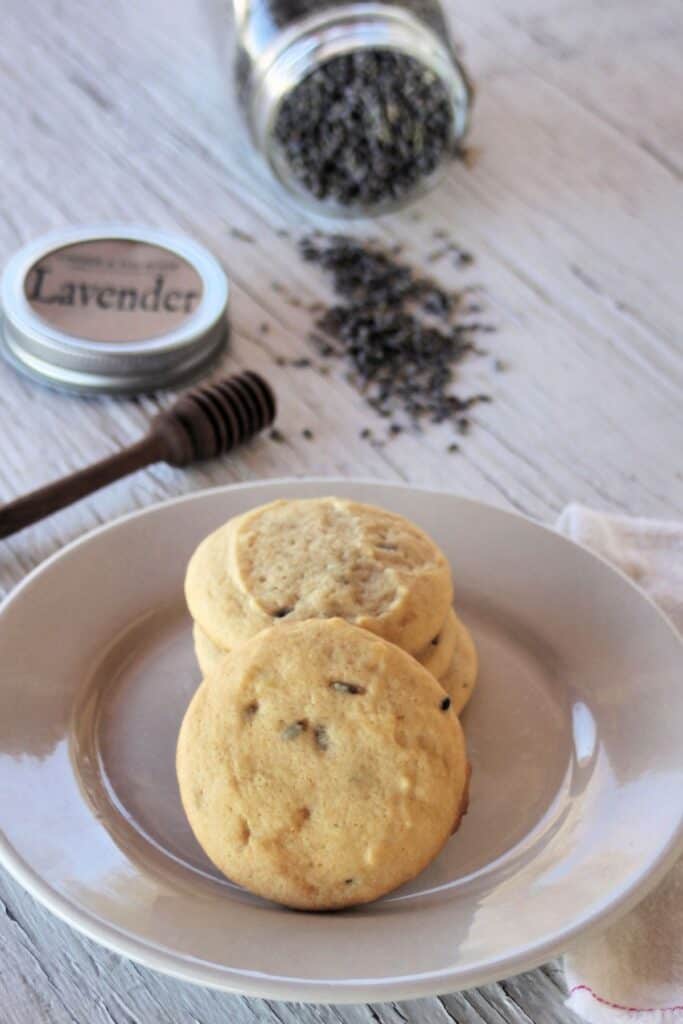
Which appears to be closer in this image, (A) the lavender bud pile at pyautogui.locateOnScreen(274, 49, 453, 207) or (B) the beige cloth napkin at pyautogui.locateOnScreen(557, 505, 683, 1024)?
(B) the beige cloth napkin at pyautogui.locateOnScreen(557, 505, 683, 1024)

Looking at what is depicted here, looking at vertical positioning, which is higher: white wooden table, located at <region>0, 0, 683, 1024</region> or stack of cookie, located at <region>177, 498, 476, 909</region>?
stack of cookie, located at <region>177, 498, 476, 909</region>

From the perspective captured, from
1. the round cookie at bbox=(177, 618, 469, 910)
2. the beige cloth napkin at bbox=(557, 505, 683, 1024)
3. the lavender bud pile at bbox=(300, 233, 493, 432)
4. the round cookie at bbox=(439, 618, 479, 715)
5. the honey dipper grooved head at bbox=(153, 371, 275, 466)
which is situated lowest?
the lavender bud pile at bbox=(300, 233, 493, 432)

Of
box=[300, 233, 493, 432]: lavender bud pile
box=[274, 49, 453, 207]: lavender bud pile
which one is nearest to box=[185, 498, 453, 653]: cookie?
box=[300, 233, 493, 432]: lavender bud pile

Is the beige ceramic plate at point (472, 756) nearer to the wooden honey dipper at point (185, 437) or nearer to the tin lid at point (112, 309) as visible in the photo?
the wooden honey dipper at point (185, 437)

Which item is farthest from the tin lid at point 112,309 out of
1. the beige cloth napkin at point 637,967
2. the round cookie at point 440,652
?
Result: the beige cloth napkin at point 637,967

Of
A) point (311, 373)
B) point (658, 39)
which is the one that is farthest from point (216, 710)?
point (658, 39)

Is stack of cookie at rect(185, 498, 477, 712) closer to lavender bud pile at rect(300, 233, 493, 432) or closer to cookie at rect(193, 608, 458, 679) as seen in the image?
cookie at rect(193, 608, 458, 679)
